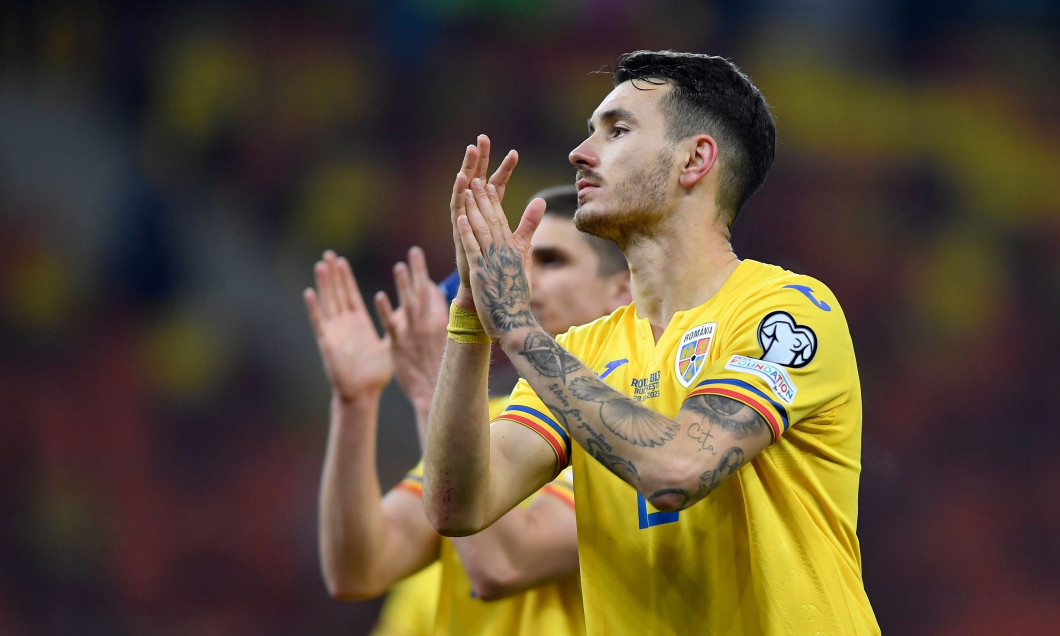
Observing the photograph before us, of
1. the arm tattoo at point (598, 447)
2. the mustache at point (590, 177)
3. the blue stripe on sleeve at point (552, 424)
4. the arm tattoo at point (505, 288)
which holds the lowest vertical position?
the blue stripe on sleeve at point (552, 424)

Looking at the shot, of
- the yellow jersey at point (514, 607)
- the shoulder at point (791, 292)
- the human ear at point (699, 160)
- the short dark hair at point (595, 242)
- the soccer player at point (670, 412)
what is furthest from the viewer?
the short dark hair at point (595, 242)

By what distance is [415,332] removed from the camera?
384 cm

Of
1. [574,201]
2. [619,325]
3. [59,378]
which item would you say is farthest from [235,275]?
[619,325]

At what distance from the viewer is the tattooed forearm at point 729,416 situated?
2047 millimetres

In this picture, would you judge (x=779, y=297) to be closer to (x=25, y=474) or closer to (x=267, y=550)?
(x=267, y=550)

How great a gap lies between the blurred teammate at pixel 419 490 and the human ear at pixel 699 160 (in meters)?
1.18

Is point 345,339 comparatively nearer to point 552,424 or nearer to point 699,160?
point 552,424

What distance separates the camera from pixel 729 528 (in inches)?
89.4

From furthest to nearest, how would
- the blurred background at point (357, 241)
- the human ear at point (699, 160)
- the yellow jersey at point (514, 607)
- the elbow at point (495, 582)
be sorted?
the blurred background at point (357, 241), the yellow jersey at point (514, 607), the elbow at point (495, 582), the human ear at point (699, 160)

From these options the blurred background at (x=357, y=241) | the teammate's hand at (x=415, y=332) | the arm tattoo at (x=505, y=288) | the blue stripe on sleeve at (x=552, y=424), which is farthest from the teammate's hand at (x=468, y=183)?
the blurred background at (x=357, y=241)

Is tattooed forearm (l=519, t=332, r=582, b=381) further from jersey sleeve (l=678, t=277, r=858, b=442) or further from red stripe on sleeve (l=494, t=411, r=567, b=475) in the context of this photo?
red stripe on sleeve (l=494, t=411, r=567, b=475)

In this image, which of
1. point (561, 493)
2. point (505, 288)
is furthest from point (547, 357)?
point (561, 493)

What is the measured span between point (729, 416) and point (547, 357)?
0.38m

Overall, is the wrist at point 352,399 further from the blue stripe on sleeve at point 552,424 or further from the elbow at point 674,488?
the elbow at point 674,488
